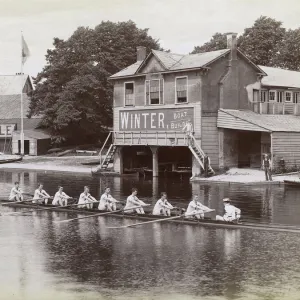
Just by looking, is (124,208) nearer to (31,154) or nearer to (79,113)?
(79,113)

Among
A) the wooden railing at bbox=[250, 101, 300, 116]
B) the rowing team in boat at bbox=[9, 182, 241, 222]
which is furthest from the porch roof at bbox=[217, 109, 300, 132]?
the rowing team in boat at bbox=[9, 182, 241, 222]

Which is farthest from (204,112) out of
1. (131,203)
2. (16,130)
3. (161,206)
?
(16,130)

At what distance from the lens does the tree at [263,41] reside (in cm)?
7938

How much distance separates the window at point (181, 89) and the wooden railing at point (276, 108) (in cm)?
702

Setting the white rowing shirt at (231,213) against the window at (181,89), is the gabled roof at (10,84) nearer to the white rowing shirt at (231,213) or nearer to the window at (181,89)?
the window at (181,89)

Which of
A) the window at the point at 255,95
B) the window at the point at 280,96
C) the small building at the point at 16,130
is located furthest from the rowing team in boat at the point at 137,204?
the small building at the point at 16,130

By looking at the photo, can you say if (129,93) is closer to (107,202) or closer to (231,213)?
(107,202)

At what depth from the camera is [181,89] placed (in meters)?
49.2

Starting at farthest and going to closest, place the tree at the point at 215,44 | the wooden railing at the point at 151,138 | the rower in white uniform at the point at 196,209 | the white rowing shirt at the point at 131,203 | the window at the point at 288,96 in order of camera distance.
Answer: the tree at the point at 215,44
the window at the point at 288,96
the wooden railing at the point at 151,138
the white rowing shirt at the point at 131,203
the rower in white uniform at the point at 196,209

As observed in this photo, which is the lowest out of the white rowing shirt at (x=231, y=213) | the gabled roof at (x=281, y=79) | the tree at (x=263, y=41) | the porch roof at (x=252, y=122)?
the white rowing shirt at (x=231, y=213)

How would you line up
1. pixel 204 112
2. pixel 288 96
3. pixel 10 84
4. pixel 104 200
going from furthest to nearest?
pixel 10 84, pixel 288 96, pixel 204 112, pixel 104 200

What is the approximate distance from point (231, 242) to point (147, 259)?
4227mm

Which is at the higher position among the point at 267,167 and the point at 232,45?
the point at 232,45

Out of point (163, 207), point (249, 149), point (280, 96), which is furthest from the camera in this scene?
point (280, 96)
